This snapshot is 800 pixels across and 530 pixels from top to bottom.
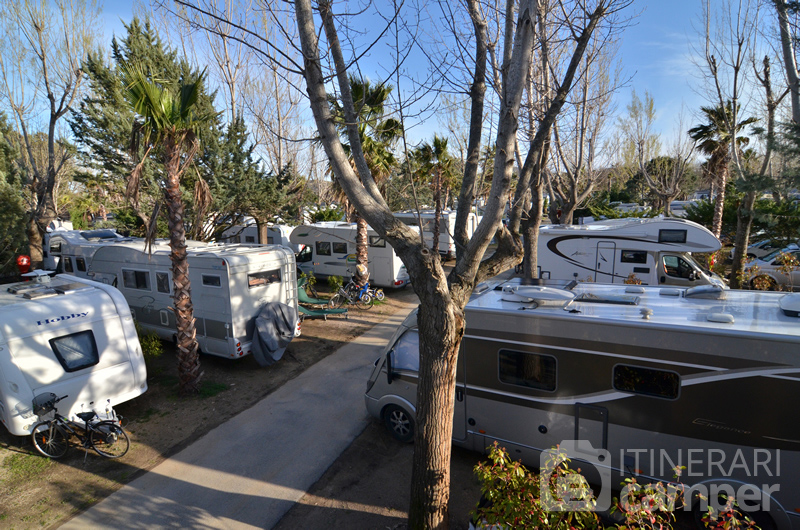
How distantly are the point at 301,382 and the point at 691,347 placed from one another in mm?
6491

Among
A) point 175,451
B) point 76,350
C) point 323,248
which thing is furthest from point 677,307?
point 323,248

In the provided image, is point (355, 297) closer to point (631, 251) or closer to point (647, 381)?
point (631, 251)

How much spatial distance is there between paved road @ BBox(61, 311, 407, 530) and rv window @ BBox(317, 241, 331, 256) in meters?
8.88

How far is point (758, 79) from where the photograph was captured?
9.54 m

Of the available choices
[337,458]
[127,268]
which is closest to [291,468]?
[337,458]

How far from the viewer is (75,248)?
11500mm

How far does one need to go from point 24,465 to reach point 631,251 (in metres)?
13.4

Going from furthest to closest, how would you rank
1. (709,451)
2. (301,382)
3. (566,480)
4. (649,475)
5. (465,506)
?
(301,382) < (465,506) < (649,475) < (709,451) < (566,480)

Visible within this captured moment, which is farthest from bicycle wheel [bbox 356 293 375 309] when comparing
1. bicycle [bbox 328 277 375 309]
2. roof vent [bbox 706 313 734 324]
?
roof vent [bbox 706 313 734 324]

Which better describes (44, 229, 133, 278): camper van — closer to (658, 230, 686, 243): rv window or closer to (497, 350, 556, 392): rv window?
(497, 350, 556, 392): rv window

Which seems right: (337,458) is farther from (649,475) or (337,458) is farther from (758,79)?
(758,79)

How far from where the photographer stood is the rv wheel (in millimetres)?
6012

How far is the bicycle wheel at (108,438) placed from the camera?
5.87 meters

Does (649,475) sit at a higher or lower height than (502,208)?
lower
